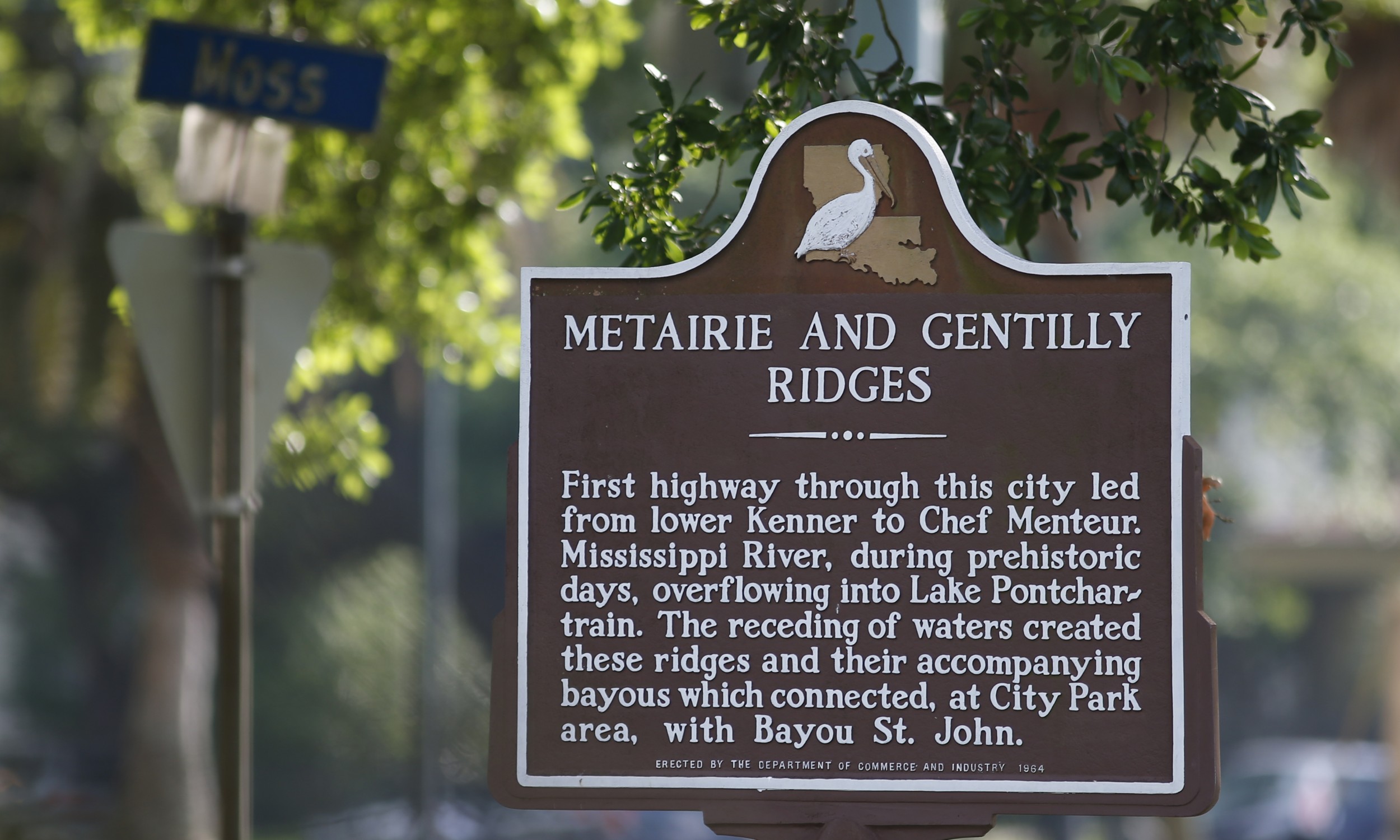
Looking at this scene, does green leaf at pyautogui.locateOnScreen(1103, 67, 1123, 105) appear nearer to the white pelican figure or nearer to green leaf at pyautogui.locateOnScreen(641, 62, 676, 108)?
the white pelican figure

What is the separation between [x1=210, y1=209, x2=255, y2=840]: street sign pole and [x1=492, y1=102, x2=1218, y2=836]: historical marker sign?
4.31 ft

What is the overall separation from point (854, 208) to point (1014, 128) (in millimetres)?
833

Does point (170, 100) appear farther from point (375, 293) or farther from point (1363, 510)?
point (1363, 510)

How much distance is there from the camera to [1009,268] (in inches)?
121

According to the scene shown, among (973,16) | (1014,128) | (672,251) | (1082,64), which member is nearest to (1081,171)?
(1014,128)

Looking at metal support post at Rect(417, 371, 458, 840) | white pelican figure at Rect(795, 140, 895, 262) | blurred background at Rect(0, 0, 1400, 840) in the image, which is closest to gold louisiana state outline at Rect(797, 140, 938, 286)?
white pelican figure at Rect(795, 140, 895, 262)

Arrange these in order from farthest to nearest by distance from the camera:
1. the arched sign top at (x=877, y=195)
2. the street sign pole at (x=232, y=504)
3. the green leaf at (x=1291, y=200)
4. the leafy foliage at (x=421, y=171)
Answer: the leafy foliage at (x=421, y=171), the street sign pole at (x=232, y=504), the green leaf at (x=1291, y=200), the arched sign top at (x=877, y=195)

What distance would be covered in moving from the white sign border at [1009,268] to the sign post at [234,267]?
4.41ft

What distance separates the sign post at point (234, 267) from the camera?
404 centimetres

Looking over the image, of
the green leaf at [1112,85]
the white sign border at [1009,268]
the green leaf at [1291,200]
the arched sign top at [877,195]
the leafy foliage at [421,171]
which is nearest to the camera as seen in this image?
the white sign border at [1009,268]

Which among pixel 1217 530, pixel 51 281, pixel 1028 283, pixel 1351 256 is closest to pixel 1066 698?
pixel 1028 283

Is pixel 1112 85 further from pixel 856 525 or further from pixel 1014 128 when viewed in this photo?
pixel 856 525

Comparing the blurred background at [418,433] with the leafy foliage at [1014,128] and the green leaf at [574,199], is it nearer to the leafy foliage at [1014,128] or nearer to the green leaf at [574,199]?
the leafy foliage at [1014,128]

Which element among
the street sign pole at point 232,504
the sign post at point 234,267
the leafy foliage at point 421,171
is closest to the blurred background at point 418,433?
the leafy foliage at point 421,171
